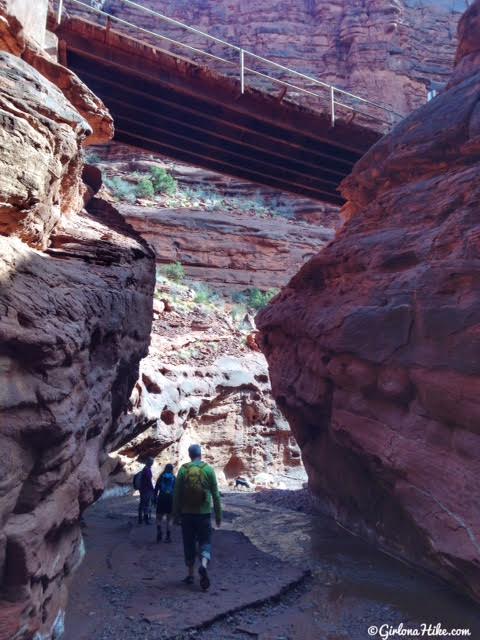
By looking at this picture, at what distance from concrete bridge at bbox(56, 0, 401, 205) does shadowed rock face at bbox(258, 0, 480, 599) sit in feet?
13.2

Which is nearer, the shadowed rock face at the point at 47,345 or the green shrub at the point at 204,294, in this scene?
the shadowed rock face at the point at 47,345

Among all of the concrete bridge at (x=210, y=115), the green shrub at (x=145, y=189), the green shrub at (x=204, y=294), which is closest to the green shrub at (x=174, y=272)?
the green shrub at (x=204, y=294)

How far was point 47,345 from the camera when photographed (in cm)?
415

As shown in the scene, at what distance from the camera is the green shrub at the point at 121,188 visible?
27448 millimetres

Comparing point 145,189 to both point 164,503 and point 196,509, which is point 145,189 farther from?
point 196,509

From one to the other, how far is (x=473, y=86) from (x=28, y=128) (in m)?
7.58

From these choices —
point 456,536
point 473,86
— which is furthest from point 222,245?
point 456,536

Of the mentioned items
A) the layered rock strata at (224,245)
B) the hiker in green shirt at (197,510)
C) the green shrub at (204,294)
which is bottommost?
the hiker in green shirt at (197,510)

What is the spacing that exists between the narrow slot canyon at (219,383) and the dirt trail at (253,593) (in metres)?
0.03

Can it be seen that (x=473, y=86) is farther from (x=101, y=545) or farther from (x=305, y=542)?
(x=101, y=545)

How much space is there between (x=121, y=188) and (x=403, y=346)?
25.2m

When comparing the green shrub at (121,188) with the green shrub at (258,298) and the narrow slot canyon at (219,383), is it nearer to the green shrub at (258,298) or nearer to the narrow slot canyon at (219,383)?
the green shrub at (258,298)

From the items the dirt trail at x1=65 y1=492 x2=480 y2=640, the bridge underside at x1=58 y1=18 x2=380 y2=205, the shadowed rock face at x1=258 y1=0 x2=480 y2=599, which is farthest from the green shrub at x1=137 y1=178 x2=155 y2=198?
the dirt trail at x1=65 y1=492 x2=480 y2=640

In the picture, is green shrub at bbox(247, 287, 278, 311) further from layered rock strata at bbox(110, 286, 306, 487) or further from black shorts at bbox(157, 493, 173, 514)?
black shorts at bbox(157, 493, 173, 514)
